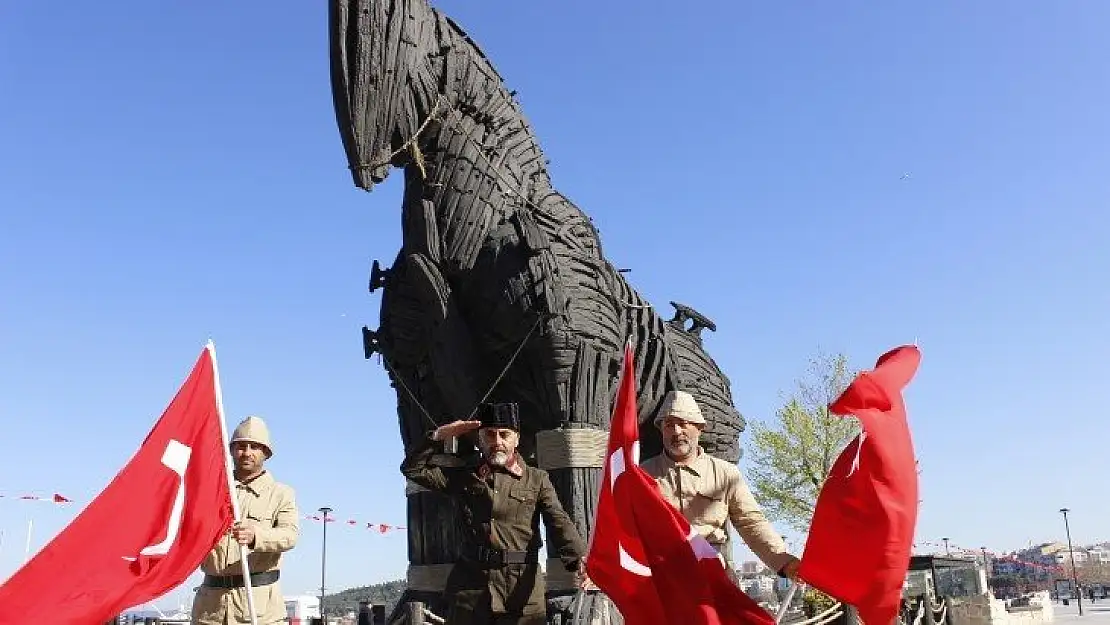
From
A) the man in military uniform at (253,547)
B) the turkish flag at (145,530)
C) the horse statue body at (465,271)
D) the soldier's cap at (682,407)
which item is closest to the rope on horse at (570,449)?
the horse statue body at (465,271)

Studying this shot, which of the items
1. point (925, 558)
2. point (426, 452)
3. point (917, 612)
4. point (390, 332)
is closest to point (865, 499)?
point (426, 452)

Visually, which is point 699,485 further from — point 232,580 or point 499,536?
point 232,580

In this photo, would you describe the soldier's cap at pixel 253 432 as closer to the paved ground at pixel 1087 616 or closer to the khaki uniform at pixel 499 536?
the khaki uniform at pixel 499 536

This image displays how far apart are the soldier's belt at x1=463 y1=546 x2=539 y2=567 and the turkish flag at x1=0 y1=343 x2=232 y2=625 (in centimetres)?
109

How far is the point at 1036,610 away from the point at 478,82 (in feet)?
77.1

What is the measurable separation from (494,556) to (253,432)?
1372mm

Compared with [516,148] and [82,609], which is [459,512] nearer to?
[82,609]

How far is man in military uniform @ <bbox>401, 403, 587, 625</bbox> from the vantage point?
14.0ft

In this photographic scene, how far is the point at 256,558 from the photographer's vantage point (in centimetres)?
470

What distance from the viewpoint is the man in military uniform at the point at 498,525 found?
427 centimetres

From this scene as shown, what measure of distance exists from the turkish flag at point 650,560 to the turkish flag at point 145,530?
168 cm

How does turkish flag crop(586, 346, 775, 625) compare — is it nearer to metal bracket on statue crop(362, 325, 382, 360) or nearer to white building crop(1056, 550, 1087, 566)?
metal bracket on statue crop(362, 325, 382, 360)

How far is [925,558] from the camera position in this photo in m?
15.2

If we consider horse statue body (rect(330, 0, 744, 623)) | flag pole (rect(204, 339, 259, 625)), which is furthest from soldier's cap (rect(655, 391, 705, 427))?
horse statue body (rect(330, 0, 744, 623))
